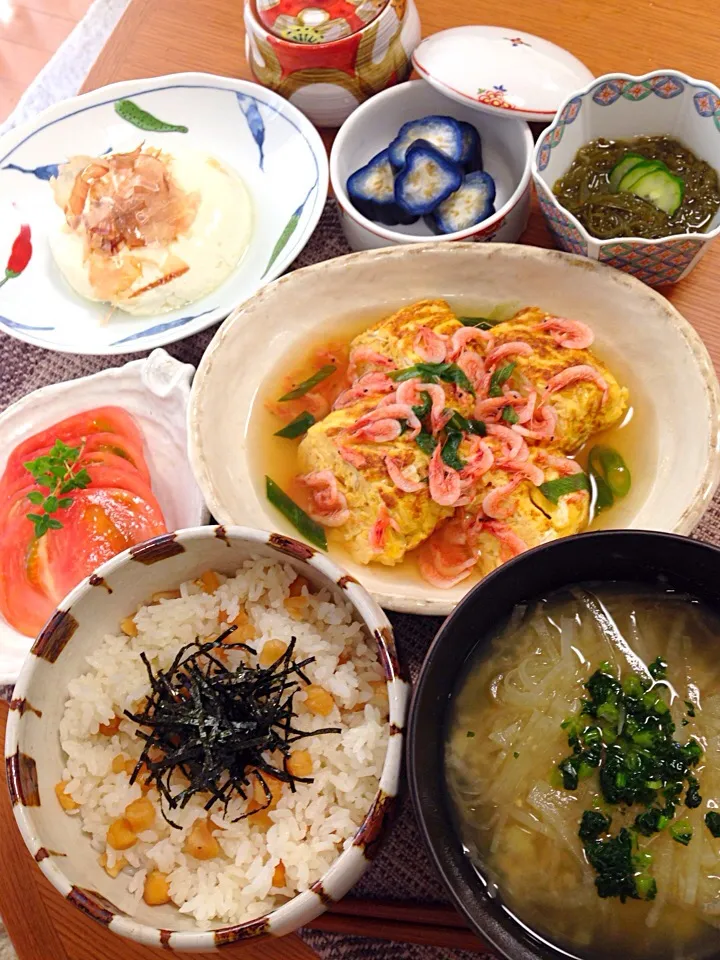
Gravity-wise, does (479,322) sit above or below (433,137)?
below

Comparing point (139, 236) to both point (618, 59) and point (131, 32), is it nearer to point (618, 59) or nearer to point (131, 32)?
point (131, 32)

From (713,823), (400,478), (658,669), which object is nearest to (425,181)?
(400,478)

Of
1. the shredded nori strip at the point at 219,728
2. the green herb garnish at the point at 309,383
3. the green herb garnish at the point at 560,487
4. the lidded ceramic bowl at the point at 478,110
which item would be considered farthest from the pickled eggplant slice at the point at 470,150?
the shredded nori strip at the point at 219,728

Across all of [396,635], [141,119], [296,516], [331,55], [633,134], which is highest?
[331,55]

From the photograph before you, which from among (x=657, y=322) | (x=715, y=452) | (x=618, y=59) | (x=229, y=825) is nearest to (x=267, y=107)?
(x=618, y=59)

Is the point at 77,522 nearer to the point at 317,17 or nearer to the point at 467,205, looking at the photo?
the point at 467,205

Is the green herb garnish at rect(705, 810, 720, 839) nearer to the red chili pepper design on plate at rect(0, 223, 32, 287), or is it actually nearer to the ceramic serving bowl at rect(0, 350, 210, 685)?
the ceramic serving bowl at rect(0, 350, 210, 685)
